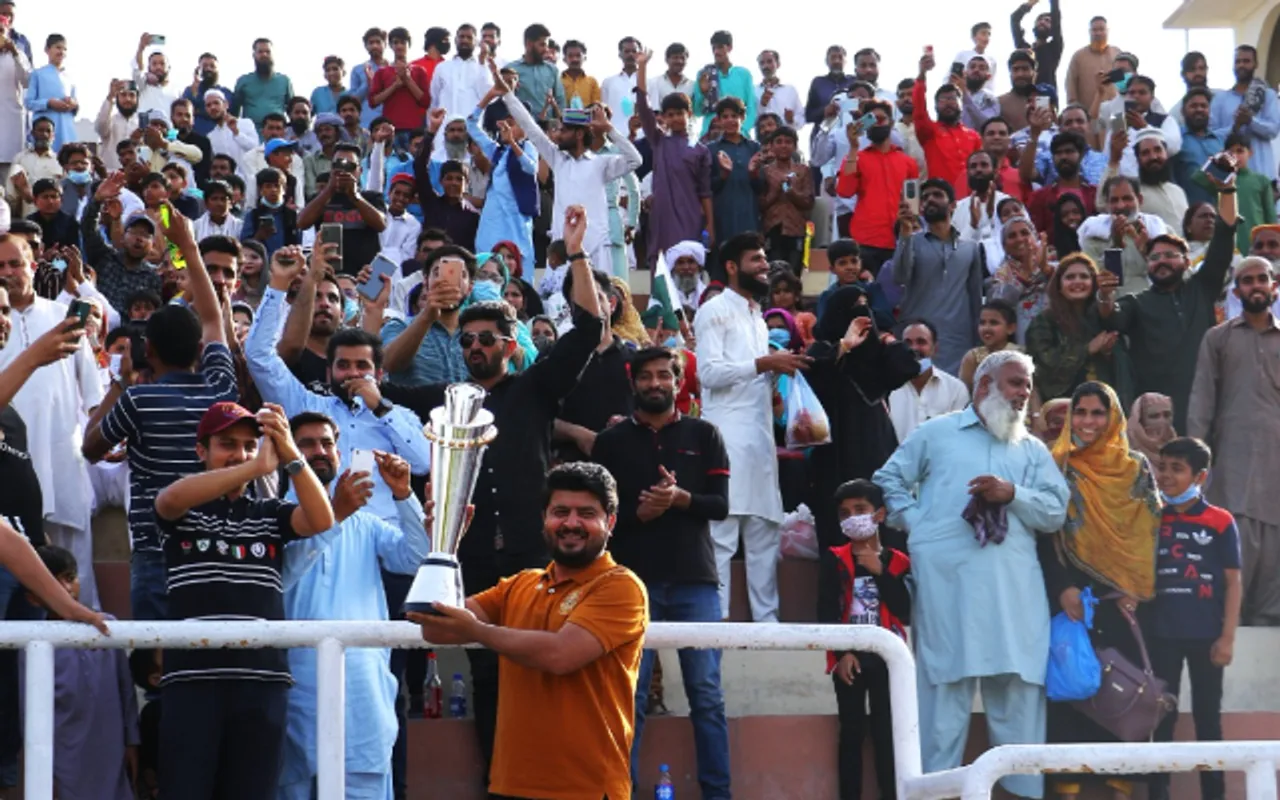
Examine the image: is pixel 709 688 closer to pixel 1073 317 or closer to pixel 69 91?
pixel 1073 317

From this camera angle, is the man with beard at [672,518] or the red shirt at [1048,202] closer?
the man with beard at [672,518]

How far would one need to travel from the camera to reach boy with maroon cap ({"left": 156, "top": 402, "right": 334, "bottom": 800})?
19.1 feet

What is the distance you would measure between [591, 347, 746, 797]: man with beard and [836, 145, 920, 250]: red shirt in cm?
664

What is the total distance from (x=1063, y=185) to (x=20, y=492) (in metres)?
9.04

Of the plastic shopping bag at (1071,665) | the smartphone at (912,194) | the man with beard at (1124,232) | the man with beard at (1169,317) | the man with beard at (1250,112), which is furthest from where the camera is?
the man with beard at (1250,112)

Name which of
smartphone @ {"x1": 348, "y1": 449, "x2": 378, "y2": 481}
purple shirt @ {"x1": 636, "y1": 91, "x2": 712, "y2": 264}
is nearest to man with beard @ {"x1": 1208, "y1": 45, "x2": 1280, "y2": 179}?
purple shirt @ {"x1": 636, "y1": 91, "x2": 712, "y2": 264}

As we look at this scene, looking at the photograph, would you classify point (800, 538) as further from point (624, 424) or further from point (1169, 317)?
point (1169, 317)

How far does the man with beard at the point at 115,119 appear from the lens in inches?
677

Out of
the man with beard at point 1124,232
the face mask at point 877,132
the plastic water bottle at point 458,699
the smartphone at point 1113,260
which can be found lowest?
the plastic water bottle at point 458,699

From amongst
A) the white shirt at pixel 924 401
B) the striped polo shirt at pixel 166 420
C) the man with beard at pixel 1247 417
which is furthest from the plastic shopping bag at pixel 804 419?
the striped polo shirt at pixel 166 420

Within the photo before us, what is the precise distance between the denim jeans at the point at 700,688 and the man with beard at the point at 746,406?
0.97 m

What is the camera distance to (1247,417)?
33.1 ft

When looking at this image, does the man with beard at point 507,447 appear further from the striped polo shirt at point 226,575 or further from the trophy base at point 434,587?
the trophy base at point 434,587

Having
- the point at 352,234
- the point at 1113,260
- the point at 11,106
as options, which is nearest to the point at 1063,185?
the point at 1113,260
